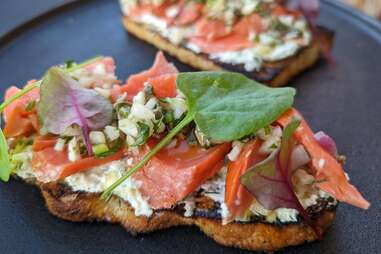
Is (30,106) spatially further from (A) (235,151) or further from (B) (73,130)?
(A) (235,151)

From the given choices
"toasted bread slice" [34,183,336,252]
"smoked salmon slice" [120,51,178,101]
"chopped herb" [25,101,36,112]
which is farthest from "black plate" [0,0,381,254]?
"smoked salmon slice" [120,51,178,101]

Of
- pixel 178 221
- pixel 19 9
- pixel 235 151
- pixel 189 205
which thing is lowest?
pixel 178 221

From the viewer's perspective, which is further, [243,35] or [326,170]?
[243,35]

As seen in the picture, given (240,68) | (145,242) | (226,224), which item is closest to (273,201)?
(226,224)

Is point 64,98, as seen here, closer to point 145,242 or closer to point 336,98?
point 145,242

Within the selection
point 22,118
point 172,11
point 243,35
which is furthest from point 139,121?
point 172,11

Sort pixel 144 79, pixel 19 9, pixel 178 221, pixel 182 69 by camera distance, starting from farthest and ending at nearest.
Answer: pixel 19 9 → pixel 182 69 → pixel 144 79 → pixel 178 221
